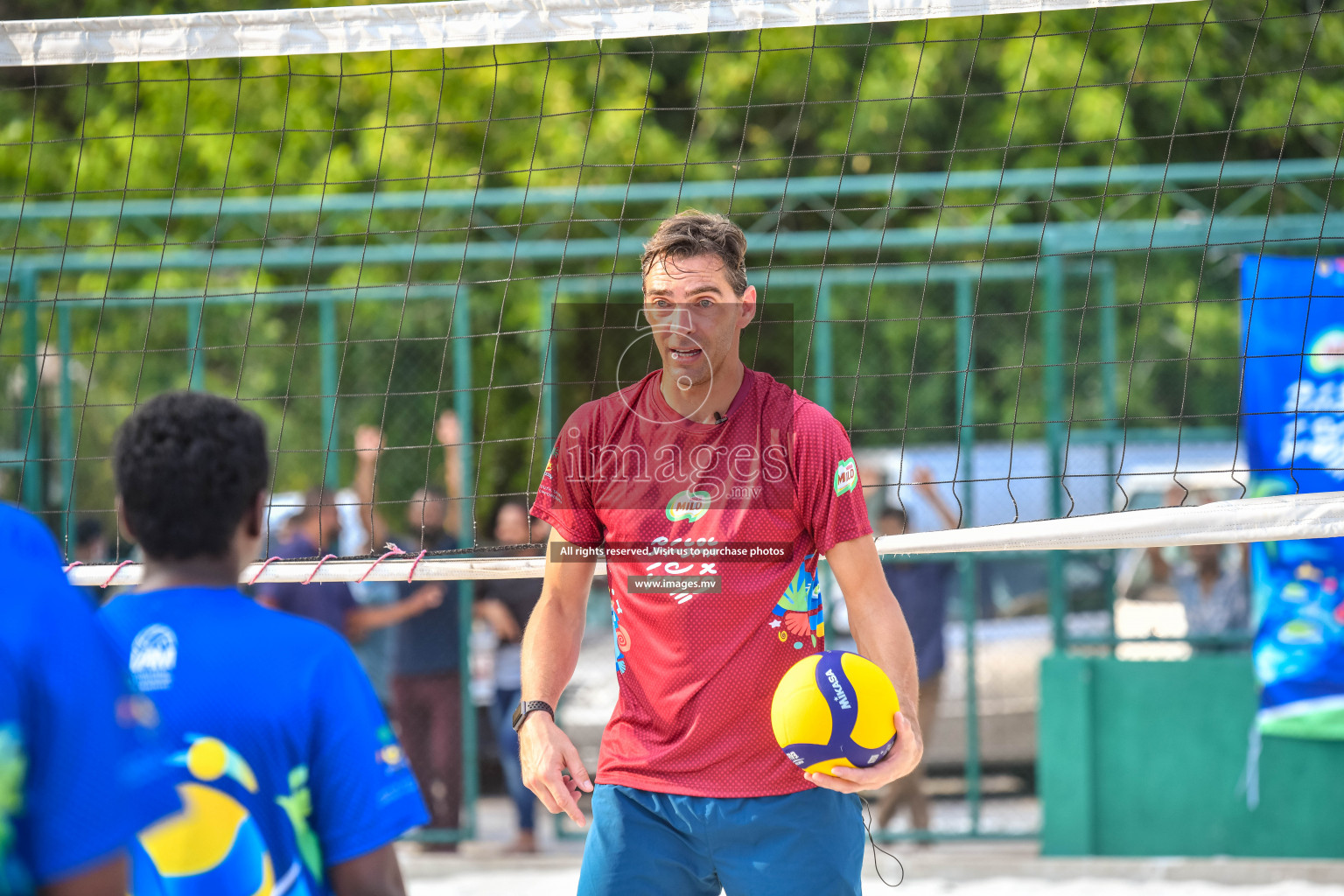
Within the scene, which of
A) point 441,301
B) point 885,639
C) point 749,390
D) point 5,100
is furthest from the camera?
point 5,100

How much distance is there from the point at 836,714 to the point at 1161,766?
446 cm

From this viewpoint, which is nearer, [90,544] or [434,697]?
[434,697]

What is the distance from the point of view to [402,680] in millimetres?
6789

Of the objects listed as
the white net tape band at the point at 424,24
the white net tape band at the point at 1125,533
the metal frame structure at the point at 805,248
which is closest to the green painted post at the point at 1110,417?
the metal frame structure at the point at 805,248

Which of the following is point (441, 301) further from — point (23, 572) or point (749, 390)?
point (23, 572)

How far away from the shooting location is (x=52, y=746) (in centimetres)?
129

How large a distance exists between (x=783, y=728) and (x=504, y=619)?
4278 mm

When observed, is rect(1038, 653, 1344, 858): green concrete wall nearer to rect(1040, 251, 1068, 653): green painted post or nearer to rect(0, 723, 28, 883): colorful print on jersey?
rect(1040, 251, 1068, 653): green painted post

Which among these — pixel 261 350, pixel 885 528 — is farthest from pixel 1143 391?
pixel 261 350

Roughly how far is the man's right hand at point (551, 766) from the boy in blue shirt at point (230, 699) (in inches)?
40.4

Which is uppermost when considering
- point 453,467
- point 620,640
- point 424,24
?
point 424,24

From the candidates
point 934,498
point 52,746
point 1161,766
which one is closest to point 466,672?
point 934,498

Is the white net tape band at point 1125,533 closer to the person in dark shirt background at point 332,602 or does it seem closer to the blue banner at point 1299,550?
the blue banner at point 1299,550

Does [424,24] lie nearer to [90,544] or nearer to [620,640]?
[620,640]
